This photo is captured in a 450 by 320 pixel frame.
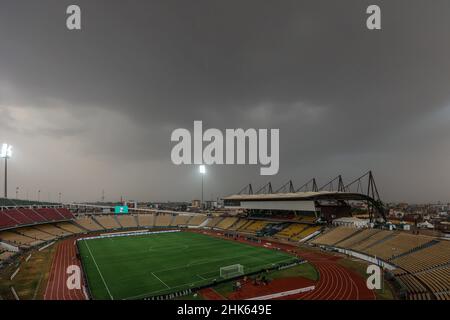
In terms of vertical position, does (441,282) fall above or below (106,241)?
above

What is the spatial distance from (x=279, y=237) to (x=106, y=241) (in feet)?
146

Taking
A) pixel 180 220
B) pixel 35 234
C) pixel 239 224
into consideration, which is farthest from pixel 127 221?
pixel 239 224

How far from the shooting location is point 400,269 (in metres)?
36.3

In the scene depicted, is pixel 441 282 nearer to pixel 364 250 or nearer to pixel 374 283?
pixel 374 283

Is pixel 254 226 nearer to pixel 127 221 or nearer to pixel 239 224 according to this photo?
pixel 239 224

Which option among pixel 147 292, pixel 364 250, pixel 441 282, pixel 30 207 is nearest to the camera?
pixel 441 282

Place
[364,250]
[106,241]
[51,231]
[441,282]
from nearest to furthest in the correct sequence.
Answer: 1. [441,282]
2. [364,250]
3. [106,241]
4. [51,231]

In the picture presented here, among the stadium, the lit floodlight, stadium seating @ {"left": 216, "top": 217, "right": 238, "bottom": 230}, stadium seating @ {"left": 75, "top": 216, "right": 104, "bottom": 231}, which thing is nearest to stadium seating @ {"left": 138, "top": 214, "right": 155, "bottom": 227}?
stadium seating @ {"left": 75, "top": 216, "right": 104, "bottom": 231}

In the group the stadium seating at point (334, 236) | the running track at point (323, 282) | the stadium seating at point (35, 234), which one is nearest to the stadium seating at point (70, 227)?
the stadium seating at point (35, 234)

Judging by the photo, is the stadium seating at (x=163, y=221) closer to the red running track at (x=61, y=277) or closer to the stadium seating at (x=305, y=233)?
the red running track at (x=61, y=277)

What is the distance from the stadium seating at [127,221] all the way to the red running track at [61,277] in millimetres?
36383

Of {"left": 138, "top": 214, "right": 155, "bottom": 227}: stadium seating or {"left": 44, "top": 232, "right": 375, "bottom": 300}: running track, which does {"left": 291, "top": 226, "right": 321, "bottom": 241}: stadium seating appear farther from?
{"left": 138, "top": 214, "right": 155, "bottom": 227}: stadium seating
